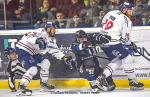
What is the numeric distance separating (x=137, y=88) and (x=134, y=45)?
64cm

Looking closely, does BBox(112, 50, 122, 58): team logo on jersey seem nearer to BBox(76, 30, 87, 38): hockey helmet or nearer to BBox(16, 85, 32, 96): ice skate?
BBox(76, 30, 87, 38): hockey helmet

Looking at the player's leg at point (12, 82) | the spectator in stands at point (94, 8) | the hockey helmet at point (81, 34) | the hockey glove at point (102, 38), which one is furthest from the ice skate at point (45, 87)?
the spectator in stands at point (94, 8)

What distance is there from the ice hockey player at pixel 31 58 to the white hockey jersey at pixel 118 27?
0.98 metres

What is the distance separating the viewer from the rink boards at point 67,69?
9.59 metres

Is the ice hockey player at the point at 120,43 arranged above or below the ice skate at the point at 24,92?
above

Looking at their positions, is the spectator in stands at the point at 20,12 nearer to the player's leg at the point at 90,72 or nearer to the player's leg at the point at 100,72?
the player's leg at the point at 90,72

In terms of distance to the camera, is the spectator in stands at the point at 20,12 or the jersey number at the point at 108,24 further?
the spectator in stands at the point at 20,12

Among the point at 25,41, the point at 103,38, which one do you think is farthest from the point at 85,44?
the point at 25,41

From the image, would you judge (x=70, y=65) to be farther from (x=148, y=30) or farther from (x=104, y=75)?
(x=148, y=30)

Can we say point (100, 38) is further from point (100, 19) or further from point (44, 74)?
point (44, 74)

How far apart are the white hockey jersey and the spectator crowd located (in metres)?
0.30

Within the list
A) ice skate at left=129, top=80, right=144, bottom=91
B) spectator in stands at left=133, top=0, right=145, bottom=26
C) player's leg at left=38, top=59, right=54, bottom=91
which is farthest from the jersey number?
player's leg at left=38, top=59, right=54, bottom=91

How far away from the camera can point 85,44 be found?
944 centimetres

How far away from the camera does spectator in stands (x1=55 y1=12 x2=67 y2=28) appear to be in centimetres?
977
